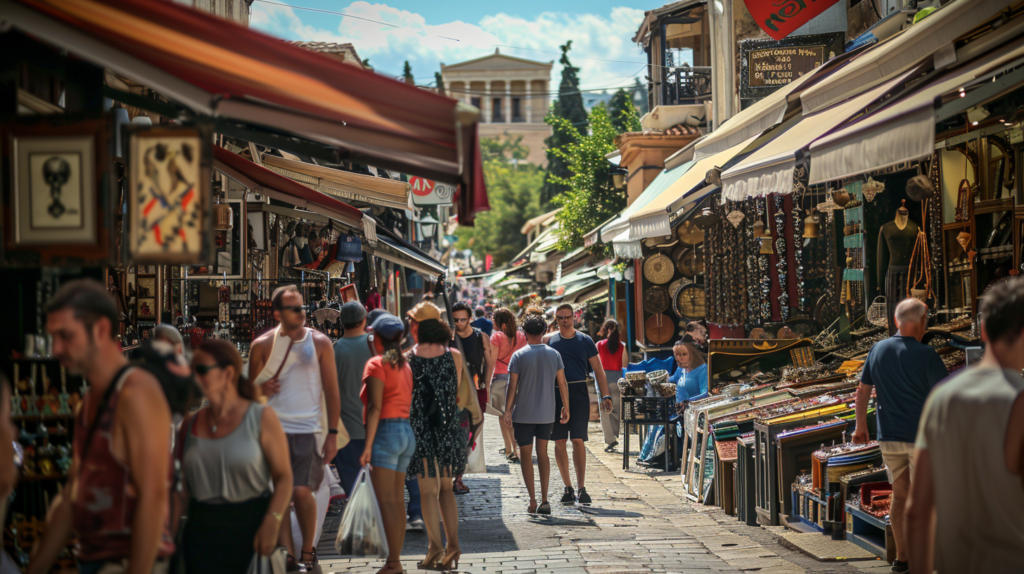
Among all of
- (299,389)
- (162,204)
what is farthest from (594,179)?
(162,204)

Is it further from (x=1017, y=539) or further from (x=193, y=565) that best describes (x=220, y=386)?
(x=1017, y=539)

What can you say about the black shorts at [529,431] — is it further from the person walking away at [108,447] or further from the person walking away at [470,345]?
A: the person walking away at [108,447]

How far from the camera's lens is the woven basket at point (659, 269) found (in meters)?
17.6

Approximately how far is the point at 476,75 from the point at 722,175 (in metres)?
101

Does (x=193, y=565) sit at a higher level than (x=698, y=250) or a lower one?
lower

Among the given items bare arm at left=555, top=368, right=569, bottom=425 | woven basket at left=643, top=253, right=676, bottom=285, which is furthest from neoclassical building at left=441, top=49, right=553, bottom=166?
bare arm at left=555, top=368, right=569, bottom=425

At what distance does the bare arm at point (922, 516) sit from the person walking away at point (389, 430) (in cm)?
376

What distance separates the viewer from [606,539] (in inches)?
307

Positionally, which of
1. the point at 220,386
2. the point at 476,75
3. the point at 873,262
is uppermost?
the point at 476,75

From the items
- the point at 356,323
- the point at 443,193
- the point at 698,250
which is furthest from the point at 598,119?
the point at 356,323

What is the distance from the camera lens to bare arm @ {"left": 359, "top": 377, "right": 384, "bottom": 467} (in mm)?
6441

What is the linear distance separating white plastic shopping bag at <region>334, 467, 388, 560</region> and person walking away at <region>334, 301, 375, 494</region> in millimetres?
1552

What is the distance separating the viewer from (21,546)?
4.41m

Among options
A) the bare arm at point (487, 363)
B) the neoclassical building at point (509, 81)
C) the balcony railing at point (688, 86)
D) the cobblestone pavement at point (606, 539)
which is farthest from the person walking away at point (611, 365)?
the neoclassical building at point (509, 81)
